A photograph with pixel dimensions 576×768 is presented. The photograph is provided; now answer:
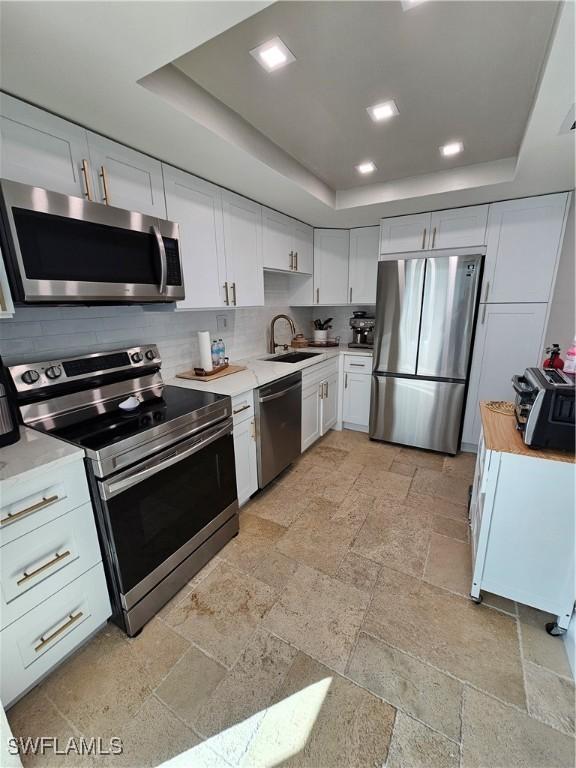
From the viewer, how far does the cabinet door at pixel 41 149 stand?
1.19 m

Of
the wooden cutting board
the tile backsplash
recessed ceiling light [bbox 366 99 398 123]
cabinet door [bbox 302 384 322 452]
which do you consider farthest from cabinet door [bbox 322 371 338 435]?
recessed ceiling light [bbox 366 99 398 123]

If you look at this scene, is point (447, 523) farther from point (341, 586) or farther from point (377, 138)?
point (377, 138)

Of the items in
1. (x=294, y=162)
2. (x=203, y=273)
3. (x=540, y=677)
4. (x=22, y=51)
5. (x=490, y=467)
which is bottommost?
(x=540, y=677)

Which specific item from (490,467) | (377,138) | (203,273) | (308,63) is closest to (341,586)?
(490,467)

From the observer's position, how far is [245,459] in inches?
84.8

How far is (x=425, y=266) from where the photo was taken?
8.84 ft

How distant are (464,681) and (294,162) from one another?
297 cm

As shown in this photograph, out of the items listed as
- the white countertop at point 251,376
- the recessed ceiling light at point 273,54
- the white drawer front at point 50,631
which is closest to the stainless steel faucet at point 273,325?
the white countertop at point 251,376

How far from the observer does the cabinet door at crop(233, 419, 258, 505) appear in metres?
2.06

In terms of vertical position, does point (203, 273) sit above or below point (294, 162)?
below

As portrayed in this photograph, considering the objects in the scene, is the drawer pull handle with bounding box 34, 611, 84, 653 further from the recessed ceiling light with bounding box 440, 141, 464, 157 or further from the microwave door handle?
the recessed ceiling light with bounding box 440, 141, 464, 157

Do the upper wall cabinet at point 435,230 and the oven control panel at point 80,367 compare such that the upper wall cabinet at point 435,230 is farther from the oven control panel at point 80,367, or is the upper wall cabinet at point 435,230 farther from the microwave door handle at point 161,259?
the oven control panel at point 80,367

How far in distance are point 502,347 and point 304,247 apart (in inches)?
83.0

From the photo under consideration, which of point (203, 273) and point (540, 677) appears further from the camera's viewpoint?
point (203, 273)
